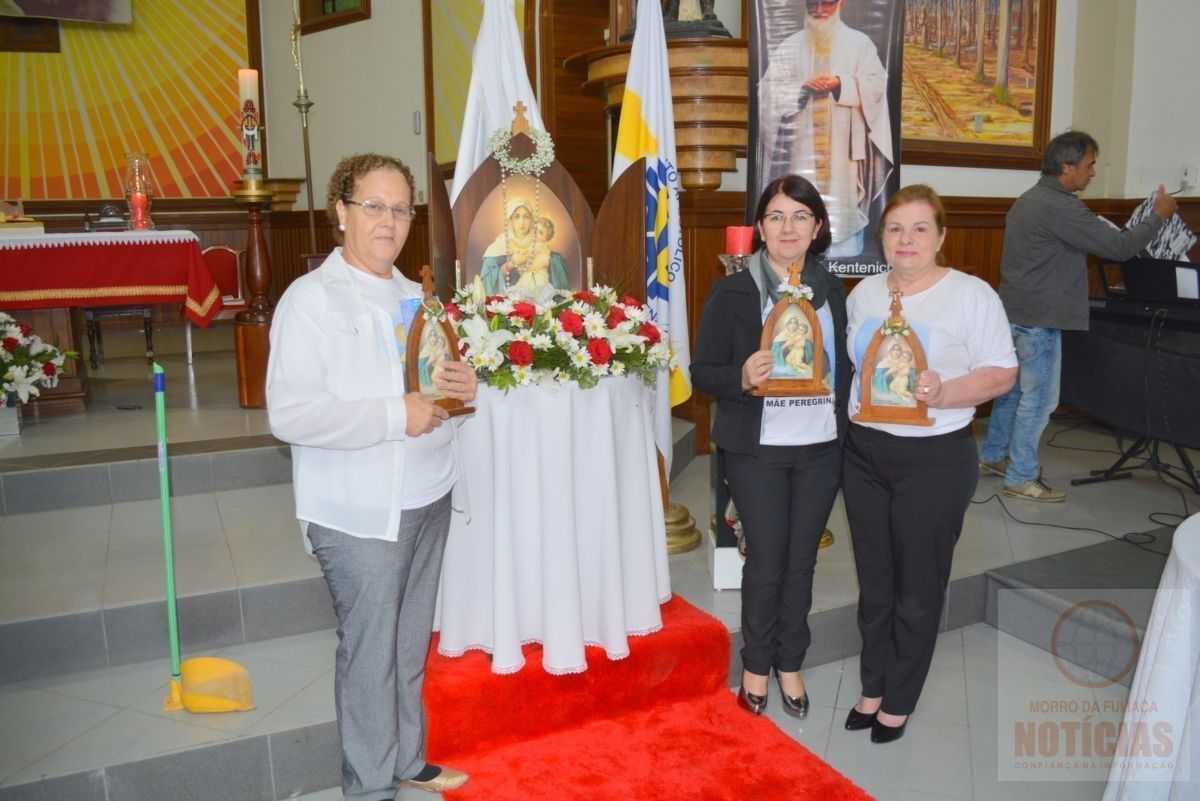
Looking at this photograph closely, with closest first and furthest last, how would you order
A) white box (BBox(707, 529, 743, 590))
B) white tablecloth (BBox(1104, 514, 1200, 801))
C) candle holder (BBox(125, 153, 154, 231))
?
white tablecloth (BBox(1104, 514, 1200, 801)) < white box (BBox(707, 529, 743, 590)) < candle holder (BBox(125, 153, 154, 231))

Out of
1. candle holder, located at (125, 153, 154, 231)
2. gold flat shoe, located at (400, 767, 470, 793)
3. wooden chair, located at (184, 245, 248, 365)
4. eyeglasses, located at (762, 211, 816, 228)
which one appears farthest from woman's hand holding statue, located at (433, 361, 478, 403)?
wooden chair, located at (184, 245, 248, 365)

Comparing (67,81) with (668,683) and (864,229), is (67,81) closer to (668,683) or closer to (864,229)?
(864,229)

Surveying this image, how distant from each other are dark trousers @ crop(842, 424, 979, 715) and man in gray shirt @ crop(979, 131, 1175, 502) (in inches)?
93.3

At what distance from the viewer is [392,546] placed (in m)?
2.20

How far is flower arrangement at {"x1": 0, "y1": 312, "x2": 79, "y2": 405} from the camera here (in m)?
4.97

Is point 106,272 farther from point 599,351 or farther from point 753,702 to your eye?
point 753,702

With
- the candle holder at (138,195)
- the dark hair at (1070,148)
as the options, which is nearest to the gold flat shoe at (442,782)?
the dark hair at (1070,148)

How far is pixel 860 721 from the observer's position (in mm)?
2934

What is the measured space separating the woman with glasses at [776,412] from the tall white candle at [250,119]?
12.9ft

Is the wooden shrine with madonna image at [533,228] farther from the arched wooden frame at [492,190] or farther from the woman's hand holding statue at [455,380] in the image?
the woman's hand holding statue at [455,380]

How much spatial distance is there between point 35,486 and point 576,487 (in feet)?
8.92

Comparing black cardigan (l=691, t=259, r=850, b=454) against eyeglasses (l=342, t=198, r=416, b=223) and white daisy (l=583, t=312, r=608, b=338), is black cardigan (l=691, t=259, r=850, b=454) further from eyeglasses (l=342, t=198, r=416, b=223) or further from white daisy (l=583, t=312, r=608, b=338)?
eyeglasses (l=342, t=198, r=416, b=223)

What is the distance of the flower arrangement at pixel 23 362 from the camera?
4969 mm

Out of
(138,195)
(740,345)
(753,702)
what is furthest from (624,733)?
(138,195)
